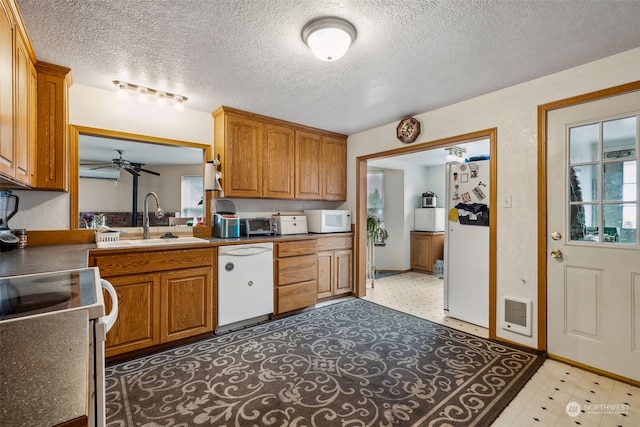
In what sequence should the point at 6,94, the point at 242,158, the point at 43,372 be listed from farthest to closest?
the point at 242,158, the point at 6,94, the point at 43,372

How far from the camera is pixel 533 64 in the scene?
2199 millimetres

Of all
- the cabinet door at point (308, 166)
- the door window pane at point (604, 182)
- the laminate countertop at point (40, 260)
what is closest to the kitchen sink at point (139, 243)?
the laminate countertop at point (40, 260)

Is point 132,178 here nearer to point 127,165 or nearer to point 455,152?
point 127,165

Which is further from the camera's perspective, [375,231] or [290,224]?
[375,231]

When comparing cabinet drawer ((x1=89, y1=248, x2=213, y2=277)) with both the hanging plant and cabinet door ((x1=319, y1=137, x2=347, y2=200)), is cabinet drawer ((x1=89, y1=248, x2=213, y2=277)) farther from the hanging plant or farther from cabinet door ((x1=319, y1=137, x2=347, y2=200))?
the hanging plant

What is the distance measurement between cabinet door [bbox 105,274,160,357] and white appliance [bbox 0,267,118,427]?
0.98m

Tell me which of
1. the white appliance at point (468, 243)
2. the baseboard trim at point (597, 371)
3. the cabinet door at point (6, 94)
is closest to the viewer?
the cabinet door at point (6, 94)

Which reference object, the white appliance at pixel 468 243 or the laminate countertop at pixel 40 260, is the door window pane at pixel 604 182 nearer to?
the white appliance at pixel 468 243

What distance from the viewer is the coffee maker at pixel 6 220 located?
6.77ft

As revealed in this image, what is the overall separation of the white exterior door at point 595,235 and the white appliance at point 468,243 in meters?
0.61

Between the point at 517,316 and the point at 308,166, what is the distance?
2.74 metres

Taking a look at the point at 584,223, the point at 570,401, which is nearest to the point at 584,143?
the point at 584,223

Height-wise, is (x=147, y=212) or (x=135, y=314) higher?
(x=147, y=212)

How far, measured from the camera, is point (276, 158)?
3561 mm
